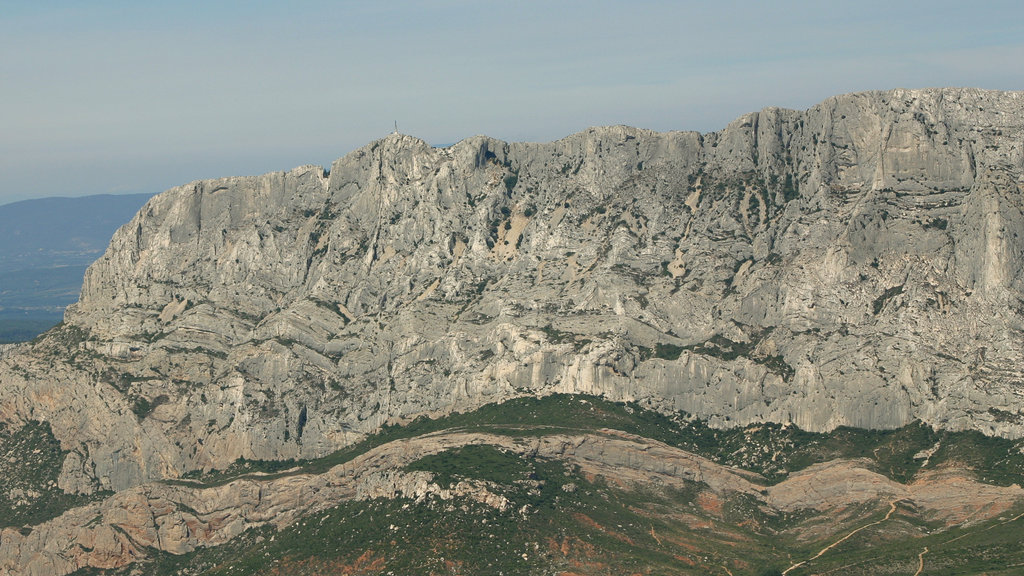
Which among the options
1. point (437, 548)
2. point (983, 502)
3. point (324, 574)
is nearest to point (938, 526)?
point (983, 502)

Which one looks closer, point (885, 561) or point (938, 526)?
point (885, 561)

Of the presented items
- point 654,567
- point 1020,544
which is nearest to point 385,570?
point 654,567

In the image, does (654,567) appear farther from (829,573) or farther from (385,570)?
(385,570)

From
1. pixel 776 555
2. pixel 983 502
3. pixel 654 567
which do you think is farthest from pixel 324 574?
pixel 983 502

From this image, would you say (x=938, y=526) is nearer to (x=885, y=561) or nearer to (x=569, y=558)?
(x=885, y=561)

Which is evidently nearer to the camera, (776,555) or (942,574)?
(942,574)

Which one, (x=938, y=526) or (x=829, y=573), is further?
(x=938, y=526)

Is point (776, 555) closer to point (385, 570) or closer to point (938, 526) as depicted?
point (938, 526)
